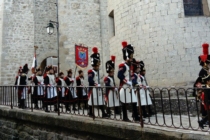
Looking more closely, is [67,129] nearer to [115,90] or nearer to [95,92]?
[95,92]

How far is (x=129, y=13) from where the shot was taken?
358 inches

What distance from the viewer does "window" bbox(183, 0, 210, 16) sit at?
326 inches

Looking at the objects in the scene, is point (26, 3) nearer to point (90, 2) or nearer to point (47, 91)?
point (90, 2)

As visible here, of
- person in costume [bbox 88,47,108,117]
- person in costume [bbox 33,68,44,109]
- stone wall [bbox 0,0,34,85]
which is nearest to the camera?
person in costume [bbox 88,47,108,117]

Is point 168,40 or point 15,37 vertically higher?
point 15,37

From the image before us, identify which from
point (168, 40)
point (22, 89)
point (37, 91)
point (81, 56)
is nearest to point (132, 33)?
point (168, 40)

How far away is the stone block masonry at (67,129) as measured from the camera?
367 centimetres

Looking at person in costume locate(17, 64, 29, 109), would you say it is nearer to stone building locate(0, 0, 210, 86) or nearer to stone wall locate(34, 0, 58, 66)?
stone building locate(0, 0, 210, 86)

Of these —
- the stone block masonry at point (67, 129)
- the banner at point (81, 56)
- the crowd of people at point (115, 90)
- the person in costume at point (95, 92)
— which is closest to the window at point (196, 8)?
the crowd of people at point (115, 90)

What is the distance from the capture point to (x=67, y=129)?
5.27 metres

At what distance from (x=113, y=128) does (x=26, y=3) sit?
46.2 ft

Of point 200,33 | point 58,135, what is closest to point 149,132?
point 58,135

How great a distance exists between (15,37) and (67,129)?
11.6m

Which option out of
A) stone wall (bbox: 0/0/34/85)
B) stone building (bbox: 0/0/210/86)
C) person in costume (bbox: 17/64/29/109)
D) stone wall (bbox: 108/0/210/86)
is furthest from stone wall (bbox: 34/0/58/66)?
stone wall (bbox: 108/0/210/86)
